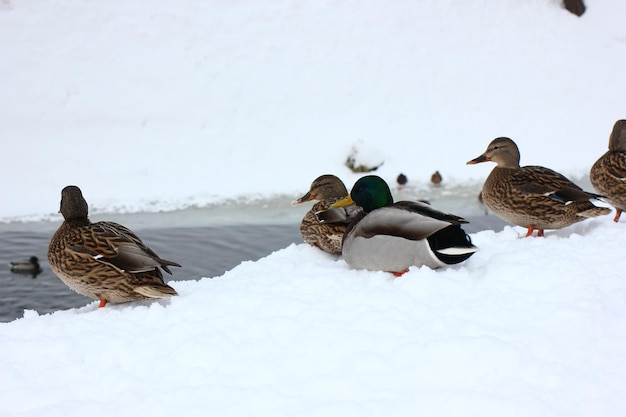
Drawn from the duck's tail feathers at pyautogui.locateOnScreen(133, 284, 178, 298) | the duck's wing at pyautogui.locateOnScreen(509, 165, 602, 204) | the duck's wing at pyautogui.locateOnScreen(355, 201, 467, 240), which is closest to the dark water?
the duck's tail feathers at pyautogui.locateOnScreen(133, 284, 178, 298)

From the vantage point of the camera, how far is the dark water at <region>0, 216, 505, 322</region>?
18.8ft


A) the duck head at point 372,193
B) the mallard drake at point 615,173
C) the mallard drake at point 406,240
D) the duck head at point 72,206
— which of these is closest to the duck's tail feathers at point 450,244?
the mallard drake at point 406,240

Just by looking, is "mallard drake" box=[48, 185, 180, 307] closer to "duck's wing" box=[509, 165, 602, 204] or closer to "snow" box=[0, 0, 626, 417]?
"snow" box=[0, 0, 626, 417]

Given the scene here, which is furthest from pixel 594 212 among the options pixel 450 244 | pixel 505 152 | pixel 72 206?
pixel 72 206

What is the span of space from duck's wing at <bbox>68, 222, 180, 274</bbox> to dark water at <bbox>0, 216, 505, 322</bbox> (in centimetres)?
163

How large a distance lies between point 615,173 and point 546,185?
0.66 metres

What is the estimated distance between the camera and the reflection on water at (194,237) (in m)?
5.89

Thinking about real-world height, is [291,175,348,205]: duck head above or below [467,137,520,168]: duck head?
below

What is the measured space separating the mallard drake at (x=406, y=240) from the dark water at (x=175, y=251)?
2338mm

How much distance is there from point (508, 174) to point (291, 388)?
3.04 metres

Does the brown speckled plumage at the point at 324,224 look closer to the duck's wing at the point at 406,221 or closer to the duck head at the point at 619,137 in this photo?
the duck's wing at the point at 406,221

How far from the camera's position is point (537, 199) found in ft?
16.3

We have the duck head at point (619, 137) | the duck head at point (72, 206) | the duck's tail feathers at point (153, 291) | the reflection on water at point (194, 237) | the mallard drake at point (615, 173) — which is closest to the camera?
the duck's tail feathers at point (153, 291)

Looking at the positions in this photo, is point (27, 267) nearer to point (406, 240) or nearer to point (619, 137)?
point (406, 240)
